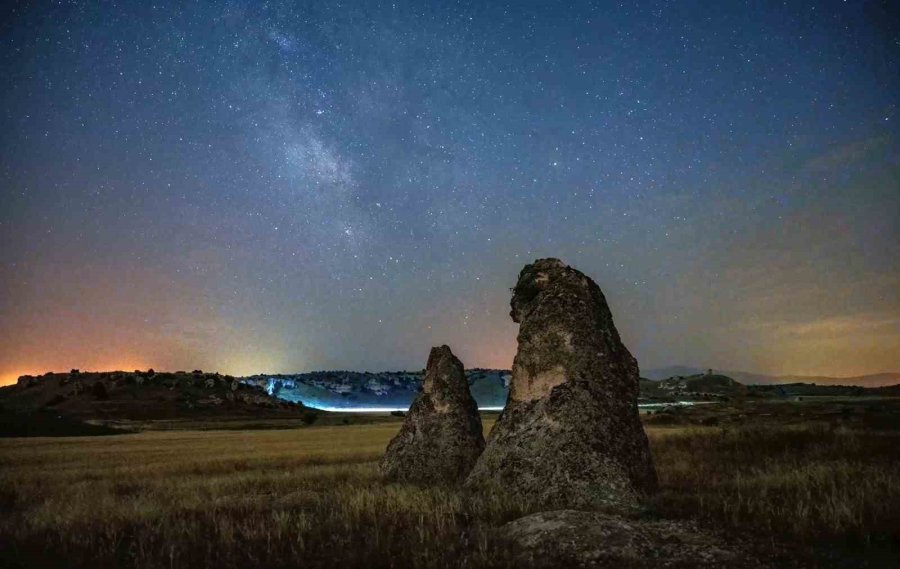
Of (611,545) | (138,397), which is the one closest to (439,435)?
(611,545)

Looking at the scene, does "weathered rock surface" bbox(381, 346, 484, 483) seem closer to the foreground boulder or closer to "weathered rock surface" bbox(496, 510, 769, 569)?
the foreground boulder

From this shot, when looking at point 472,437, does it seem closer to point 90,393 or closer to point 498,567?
point 498,567

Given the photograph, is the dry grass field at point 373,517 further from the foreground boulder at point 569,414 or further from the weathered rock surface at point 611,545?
the foreground boulder at point 569,414

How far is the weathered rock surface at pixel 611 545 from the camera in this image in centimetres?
756

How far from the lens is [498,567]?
740cm

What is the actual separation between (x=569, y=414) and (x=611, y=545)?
637 cm

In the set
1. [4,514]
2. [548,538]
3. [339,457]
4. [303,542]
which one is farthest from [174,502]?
[339,457]

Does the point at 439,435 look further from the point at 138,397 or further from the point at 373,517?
the point at 138,397

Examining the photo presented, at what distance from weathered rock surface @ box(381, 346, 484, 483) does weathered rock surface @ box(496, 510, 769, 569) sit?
9.70 m

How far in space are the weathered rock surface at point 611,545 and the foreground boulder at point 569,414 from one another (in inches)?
156

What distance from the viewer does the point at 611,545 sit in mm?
8000

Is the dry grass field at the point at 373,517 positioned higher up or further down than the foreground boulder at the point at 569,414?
further down

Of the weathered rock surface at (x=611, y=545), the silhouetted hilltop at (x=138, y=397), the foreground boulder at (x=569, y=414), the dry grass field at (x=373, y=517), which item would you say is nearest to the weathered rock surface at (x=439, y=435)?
the dry grass field at (x=373, y=517)

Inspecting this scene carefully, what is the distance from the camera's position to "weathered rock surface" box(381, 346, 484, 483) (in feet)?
61.8
